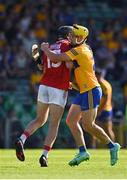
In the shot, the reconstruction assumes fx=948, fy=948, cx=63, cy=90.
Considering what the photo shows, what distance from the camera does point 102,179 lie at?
45.4ft

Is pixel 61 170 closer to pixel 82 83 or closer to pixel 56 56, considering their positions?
pixel 82 83

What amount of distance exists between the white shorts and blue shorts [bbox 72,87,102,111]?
31 cm

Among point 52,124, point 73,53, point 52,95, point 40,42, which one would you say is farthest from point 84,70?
point 40,42

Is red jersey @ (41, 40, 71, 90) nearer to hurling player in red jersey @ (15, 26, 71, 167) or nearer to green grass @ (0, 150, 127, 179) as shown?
hurling player in red jersey @ (15, 26, 71, 167)

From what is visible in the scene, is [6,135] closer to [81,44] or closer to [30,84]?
[30,84]

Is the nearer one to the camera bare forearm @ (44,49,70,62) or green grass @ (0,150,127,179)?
green grass @ (0,150,127,179)

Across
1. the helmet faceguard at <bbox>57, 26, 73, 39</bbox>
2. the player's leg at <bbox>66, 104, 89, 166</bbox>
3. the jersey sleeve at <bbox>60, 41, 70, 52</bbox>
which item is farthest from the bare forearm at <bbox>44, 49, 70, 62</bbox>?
the player's leg at <bbox>66, 104, 89, 166</bbox>

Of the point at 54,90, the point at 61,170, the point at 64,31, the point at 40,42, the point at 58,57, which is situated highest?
the point at 64,31

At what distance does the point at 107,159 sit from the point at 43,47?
13.1 ft

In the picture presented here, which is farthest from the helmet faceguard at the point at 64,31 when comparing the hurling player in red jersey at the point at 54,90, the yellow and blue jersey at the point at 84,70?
the yellow and blue jersey at the point at 84,70

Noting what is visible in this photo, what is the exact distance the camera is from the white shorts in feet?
54.2

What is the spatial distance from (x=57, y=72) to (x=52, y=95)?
1.37ft

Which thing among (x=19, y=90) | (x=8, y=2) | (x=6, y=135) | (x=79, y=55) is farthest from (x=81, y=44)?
(x=8, y=2)

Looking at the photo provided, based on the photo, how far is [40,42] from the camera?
31906 mm
